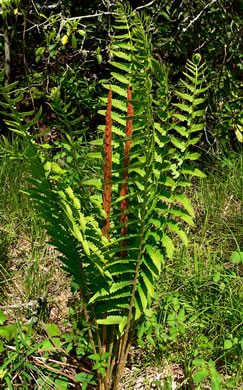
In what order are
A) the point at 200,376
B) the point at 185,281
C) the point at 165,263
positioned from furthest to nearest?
1. the point at 165,263
2. the point at 185,281
3. the point at 200,376

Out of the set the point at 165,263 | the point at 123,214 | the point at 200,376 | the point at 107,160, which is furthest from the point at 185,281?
the point at 107,160

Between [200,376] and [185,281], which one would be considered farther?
[185,281]

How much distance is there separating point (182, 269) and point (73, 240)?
35.2 inches

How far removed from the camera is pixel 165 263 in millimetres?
2400

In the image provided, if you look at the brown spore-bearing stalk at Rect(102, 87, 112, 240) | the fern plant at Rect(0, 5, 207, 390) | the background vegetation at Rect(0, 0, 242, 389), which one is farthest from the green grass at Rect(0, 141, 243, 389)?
the brown spore-bearing stalk at Rect(102, 87, 112, 240)

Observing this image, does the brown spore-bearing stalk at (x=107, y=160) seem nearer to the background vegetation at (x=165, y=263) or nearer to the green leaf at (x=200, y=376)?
the background vegetation at (x=165, y=263)

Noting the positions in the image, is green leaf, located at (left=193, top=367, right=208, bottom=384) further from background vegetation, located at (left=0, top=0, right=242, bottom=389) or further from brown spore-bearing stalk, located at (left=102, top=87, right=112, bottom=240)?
brown spore-bearing stalk, located at (left=102, top=87, right=112, bottom=240)

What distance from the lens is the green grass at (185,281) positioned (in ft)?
6.28

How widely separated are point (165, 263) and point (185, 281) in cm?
23

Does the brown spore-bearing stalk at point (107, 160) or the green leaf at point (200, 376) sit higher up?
the brown spore-bearing stalk at point (107, 160)

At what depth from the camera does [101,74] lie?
13.4ft

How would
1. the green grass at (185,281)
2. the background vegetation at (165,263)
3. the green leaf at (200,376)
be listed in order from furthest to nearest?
the green grass at (185,281), the background vegetation at (165,263), the green leaf at (200,376)

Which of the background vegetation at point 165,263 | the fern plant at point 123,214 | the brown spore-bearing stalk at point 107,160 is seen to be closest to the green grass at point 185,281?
the background vegetation at point 165,263

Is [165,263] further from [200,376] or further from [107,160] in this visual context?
[107,160]
